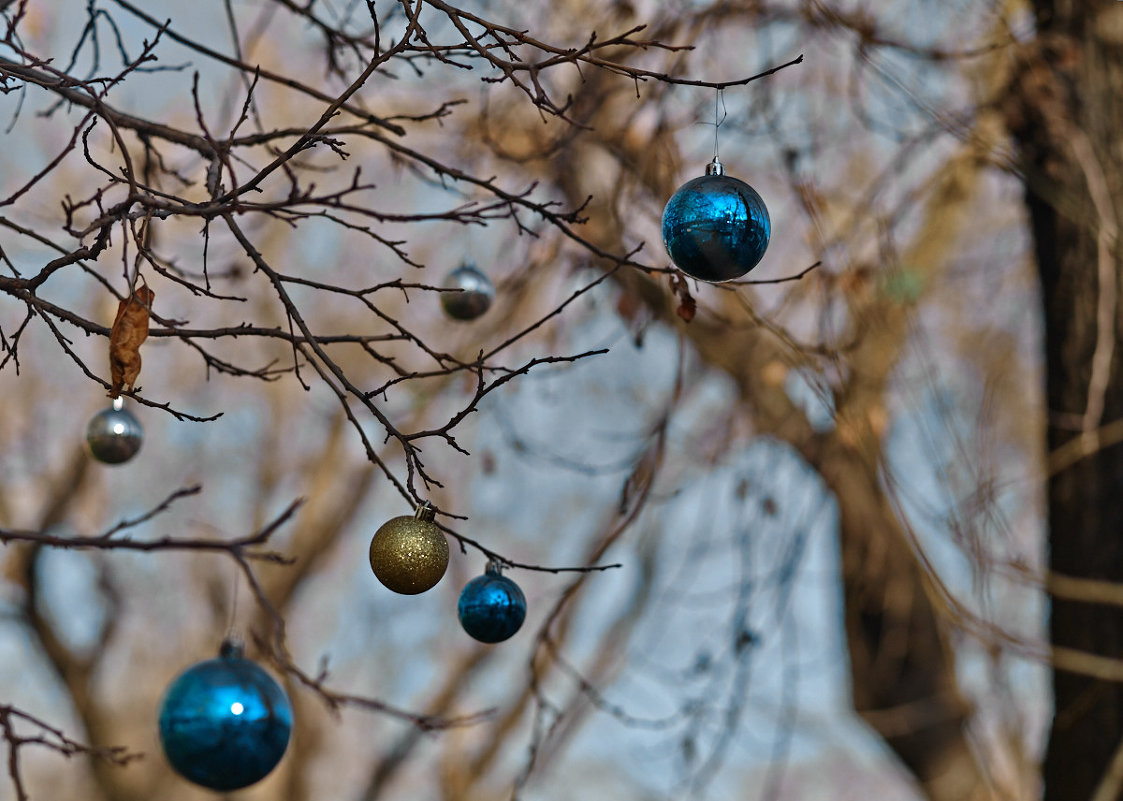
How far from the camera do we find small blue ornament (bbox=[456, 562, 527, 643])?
73.7 inches

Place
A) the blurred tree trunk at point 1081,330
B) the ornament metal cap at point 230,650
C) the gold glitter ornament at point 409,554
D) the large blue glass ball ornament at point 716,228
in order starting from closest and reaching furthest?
the gold glitter ornament at point 409,554 → the large blue glass ball ornament at point 716,228 → the ornament metal cap at point 230,650 → the blurred tree trunk at point 1081,330

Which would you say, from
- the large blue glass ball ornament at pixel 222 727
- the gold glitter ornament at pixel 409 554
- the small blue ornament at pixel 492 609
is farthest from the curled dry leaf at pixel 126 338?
the large blue glass ball ornament at pixel 222 727

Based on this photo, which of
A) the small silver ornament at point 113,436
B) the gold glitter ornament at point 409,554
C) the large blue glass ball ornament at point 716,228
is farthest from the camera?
the small silver ornament at point 113,436

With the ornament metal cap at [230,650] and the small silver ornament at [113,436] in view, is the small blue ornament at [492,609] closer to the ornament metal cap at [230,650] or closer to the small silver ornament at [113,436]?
the ornament metal cap at [230,650]

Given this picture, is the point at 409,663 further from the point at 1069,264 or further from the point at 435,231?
the point at 1069,264

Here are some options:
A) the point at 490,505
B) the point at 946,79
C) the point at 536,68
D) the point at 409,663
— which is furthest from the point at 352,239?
the point at 536,68

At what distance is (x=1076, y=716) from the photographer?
3.38 meters

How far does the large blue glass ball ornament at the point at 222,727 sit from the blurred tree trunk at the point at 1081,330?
2519 millimetres

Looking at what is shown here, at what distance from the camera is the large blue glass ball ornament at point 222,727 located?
2.03 m

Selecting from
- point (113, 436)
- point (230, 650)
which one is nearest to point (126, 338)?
point (230, 650)

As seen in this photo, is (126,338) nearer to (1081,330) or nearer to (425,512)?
(425,512)

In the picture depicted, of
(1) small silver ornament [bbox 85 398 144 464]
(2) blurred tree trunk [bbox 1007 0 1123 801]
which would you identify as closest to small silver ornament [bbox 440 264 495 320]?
(1) small silver ornament [bbox 85 398 144 464]

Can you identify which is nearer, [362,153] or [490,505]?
[362,153]

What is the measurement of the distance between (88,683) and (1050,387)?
596cm
